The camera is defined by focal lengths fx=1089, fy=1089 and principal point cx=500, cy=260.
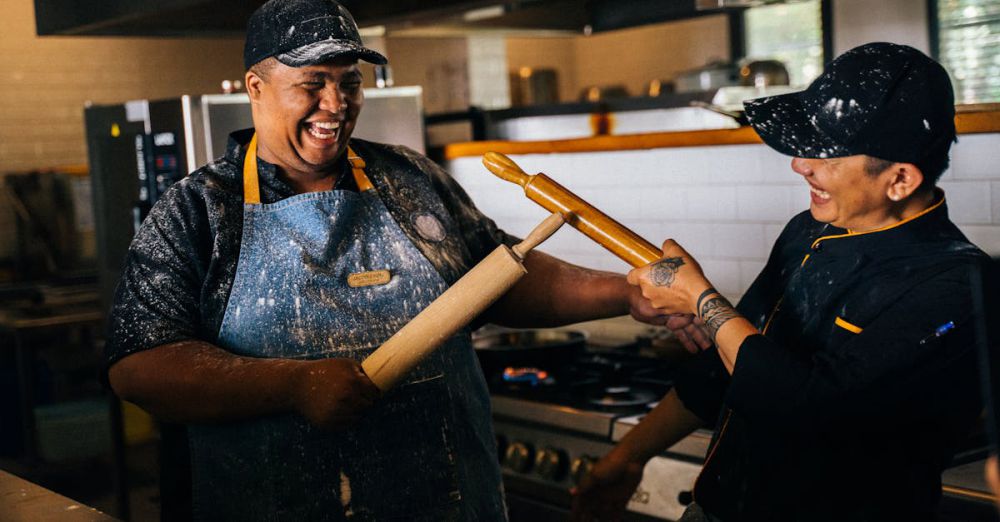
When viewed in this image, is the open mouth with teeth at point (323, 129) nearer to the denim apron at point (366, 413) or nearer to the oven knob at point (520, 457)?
the denim apron at point (366, 413)

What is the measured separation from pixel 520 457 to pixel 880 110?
69.3 inches

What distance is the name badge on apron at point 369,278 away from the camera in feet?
6.98

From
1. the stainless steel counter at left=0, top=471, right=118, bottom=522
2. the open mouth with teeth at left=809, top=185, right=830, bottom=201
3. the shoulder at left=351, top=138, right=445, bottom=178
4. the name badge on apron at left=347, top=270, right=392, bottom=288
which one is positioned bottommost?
the stainless steel counter at left=0, top=471, right=118, bottom=522

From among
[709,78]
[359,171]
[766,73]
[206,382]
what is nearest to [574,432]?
[359,171]

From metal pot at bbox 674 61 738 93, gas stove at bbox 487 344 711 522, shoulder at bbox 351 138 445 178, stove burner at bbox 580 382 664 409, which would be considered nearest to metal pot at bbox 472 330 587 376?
gas stove at bbox 487 344 711 522

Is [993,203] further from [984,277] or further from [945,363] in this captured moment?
[984,277]

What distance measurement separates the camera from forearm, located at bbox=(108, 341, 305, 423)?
1.89 meters

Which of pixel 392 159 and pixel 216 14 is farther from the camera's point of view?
pixel 216 14

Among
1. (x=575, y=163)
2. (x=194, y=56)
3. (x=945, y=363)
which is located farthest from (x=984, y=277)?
(x=194, y=56)

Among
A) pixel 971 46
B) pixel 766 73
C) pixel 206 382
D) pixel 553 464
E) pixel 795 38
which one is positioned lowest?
pixel 553 464

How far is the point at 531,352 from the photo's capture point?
3441 millimetres

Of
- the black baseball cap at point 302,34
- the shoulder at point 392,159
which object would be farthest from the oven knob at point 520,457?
the black baseball cap at point 302,34

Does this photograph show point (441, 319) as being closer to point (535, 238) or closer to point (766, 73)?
point (535, 238)

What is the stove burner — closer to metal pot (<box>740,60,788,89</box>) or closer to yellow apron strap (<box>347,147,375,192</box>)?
yellow apron strap (<box>347,147,375,192</box>)
